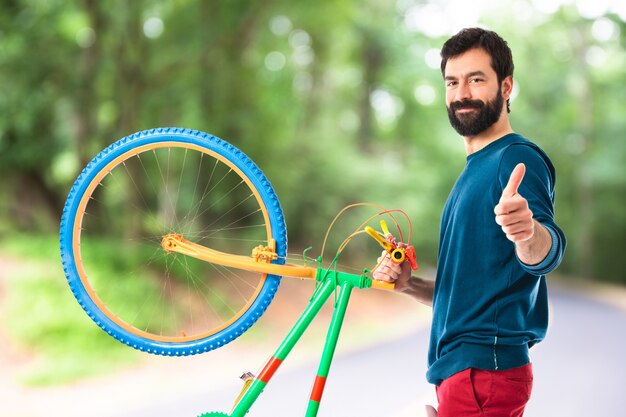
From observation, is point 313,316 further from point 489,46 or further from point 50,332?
point 50,332

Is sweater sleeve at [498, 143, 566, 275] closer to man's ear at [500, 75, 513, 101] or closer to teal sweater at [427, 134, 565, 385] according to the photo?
teal sweater at [427, 134, 565, 385]

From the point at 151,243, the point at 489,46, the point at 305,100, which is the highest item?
the point at 305,100

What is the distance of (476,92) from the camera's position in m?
1.23

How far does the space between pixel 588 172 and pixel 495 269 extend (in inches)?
443

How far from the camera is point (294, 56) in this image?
870 centimetres

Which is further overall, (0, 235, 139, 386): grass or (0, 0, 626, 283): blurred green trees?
(0, 0, 626, 283): blurred green trees

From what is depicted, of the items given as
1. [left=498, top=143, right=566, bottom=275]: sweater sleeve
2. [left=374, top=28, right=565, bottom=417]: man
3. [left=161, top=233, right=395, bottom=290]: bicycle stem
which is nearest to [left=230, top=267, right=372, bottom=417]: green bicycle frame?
[left=161, top=233, right=395, bottom=290]: bicycle stem

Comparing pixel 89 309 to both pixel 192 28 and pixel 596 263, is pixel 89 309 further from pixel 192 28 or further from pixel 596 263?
pixel 596 263

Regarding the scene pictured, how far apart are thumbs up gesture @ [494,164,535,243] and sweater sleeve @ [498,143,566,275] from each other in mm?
74

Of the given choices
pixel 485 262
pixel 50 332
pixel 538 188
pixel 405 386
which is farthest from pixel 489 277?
pixel 50 332

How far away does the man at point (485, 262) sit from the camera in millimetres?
1175

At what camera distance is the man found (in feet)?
3.85

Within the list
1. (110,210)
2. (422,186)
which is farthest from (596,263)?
(110,210)

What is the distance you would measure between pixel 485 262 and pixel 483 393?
0.22 metres
